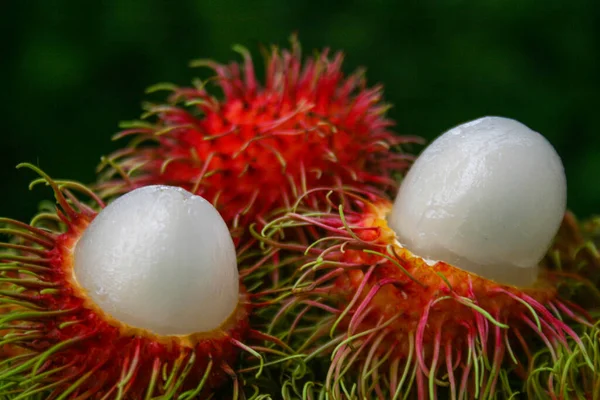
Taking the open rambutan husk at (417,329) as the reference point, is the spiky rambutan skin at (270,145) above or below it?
above

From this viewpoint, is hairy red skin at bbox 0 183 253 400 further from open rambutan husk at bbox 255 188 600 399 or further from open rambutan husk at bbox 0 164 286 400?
open rambutan husk at bbox 255 188 600 399

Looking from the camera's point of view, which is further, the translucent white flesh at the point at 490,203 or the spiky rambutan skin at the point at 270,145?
the spiky rambutan skin at the point at 270,145

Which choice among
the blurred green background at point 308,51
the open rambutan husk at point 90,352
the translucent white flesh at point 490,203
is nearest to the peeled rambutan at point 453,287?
the translucent white flesh at point 490,203

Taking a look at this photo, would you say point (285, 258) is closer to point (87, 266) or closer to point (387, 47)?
point (87, 266)

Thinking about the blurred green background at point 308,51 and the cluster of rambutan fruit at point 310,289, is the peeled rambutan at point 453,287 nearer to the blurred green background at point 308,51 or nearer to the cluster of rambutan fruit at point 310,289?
the cluster of rambutan fruit at point 310,289

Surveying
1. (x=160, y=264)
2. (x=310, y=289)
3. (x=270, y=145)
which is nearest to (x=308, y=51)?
(x=270, y=145)
